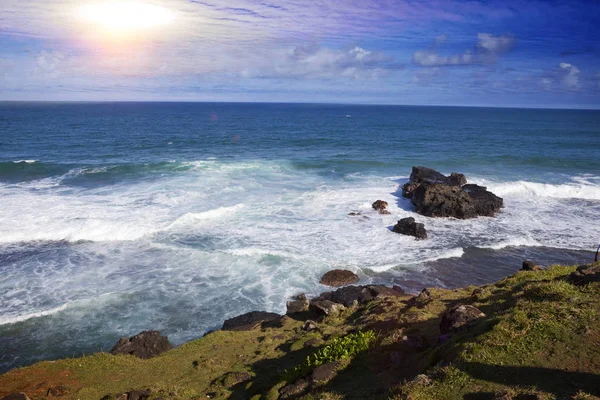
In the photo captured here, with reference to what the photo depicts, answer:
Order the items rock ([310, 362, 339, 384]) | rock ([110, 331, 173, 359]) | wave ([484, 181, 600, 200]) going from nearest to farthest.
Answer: rock ([310, 362, 339, 384]) → rock ([110, 331, 173, 359]) → wave ([484, 181, 600, 200])

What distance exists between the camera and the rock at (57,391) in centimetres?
1094

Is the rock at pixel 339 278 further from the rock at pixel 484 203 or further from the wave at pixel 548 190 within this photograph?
the wave at pixel 548 190

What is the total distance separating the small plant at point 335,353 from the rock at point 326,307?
3953 millimetres

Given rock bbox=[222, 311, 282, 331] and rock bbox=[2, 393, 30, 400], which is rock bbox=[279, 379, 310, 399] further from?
rock bbox=[2, 393, 30, 400]

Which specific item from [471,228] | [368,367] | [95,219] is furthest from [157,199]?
[368,367]

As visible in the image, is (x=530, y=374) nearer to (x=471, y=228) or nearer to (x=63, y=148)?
(x=471, y=228)

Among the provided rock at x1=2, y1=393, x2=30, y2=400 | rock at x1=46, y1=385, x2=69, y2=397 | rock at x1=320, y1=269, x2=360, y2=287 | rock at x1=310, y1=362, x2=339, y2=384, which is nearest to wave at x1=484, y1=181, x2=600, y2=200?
rock at x1=320, y1=269, x2=360, y2=287

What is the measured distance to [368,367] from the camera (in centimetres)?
1009

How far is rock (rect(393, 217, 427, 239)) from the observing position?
85.4 ft

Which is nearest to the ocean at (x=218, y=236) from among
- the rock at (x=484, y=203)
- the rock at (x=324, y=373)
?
the rock at (x=484, y=203)

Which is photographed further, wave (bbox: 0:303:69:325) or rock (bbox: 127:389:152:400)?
wave (bbox: 0:303:69:325)

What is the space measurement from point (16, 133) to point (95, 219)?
62405mm

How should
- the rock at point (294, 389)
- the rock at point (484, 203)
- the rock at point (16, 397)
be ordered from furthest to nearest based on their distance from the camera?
the rock at point (484, 203) < the rock at point (16, 397) < the rock at point (294, 389)

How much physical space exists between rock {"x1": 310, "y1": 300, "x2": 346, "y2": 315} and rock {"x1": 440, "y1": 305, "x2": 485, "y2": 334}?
5.32 m
